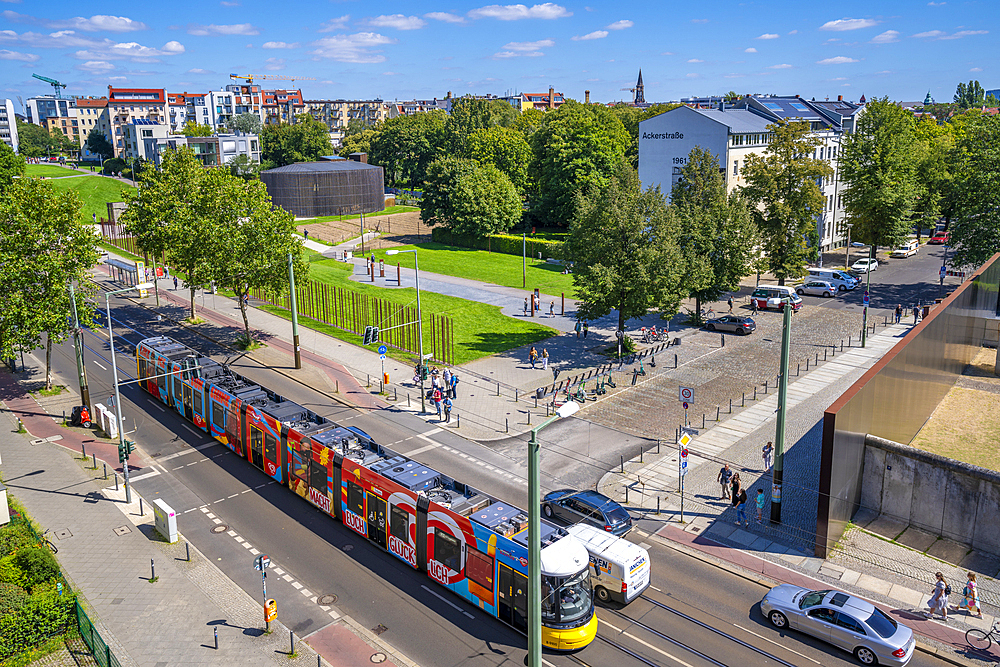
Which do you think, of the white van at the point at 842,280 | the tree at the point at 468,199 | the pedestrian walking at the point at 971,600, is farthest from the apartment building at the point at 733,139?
the pedestrian walking at the point at 971,600

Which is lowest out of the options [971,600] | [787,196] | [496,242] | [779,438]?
[971,600]

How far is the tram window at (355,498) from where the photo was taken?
82.3 feet

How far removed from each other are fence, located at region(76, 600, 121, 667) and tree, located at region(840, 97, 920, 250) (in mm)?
76441

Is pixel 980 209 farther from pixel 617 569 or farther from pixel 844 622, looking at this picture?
pixel 617 569

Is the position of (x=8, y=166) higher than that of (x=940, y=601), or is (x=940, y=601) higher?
(x=8, y=166)

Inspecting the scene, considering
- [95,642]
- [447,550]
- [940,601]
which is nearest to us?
[95,642]

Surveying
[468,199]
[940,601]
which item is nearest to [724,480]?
[940,601]

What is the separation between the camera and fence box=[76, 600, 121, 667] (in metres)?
18.1

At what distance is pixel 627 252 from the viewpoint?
45844 millimetres

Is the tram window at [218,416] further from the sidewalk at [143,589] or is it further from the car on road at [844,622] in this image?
the car on road at [844,622]

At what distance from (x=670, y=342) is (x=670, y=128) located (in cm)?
3773

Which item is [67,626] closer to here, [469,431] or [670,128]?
[469,431]

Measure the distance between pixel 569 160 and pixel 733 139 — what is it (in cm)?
2379

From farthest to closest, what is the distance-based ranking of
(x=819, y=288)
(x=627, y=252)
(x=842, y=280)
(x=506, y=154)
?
(x=506, y=154)
(x=842, y=280)
(x=819, y=288)
(x=627, y=252)
